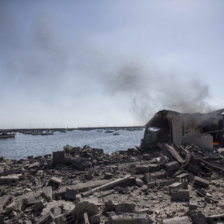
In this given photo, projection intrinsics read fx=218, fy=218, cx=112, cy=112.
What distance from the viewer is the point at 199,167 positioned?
8227mm

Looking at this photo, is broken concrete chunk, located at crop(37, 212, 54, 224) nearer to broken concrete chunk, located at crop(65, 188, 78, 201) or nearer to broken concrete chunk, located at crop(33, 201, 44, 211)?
broken concrete chunk, located at crop(33, 201, 44, 211)

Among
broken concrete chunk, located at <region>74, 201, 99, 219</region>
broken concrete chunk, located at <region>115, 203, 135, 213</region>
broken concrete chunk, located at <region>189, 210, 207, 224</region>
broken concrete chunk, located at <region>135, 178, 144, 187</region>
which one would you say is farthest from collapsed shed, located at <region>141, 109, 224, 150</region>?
broken concrete chunk, located at <region>74, 201, 99, 219</region>

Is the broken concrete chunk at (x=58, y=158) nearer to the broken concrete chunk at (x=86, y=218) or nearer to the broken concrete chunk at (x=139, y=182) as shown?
the broken concrete chunk at (x=139, y=182)

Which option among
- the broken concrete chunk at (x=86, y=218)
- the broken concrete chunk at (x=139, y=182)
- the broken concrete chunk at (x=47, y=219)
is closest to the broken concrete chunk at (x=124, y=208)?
the broken concrete chunk at (x=86, y=218)

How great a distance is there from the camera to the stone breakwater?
4.41 metres

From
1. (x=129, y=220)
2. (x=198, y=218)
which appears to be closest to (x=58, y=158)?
(x=129, y=220)

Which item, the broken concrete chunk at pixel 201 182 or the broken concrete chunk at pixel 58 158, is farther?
the broken concrete chunk at pixel 58 158

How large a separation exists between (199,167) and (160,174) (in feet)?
5.22

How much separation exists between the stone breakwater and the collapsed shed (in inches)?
172

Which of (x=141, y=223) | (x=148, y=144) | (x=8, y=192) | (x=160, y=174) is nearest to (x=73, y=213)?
(x=141, y=223)

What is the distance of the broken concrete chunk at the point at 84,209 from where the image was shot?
4402 mm

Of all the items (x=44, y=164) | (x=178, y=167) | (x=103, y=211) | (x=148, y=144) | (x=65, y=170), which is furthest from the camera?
(x=148, y=144)

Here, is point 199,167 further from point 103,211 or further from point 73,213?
point 73,213

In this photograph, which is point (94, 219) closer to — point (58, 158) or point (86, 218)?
point (86, 218)
